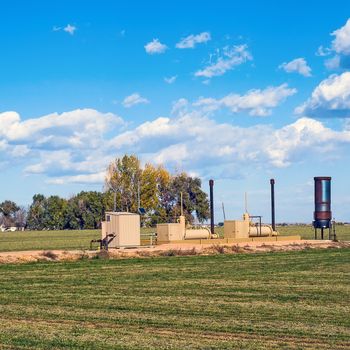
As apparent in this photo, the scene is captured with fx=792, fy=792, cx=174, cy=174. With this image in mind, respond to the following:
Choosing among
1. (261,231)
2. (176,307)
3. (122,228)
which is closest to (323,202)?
(261,231)

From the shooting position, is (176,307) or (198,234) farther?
(198,234)

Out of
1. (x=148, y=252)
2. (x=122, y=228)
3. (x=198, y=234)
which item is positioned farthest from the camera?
(x=198, y=234)

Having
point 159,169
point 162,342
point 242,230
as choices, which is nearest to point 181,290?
point 162,342

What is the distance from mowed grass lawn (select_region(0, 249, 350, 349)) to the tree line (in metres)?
19.7

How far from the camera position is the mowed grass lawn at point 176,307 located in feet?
44.0

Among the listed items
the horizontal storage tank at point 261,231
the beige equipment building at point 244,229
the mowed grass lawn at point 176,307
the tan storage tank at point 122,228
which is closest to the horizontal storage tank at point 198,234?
the beige equipment building at point 244,229

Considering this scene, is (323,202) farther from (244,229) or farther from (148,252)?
(148,252)

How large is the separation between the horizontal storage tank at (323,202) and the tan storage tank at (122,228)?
596 inches

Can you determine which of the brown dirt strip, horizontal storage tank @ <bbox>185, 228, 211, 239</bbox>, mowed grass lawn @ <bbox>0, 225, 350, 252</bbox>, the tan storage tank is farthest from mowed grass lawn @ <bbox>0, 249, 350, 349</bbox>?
mowed grass lawn @ <bbox>0, 225, 350, 252</bbox>

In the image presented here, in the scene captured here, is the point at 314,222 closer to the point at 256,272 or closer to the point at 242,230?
the point at 242,230

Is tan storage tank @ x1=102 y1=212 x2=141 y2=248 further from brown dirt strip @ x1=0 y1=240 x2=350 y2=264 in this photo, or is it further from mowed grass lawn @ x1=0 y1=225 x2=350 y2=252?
mowed grass lawn @ x1=0 y1=225 x2=350 y2=252

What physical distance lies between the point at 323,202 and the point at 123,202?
31.0 meters

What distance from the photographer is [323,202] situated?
173 feet

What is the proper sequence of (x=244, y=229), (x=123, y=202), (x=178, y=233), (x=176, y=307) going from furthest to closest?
1. (x=123, y=202)
2. (x=244, y=229)
3. (x=178, y=233)
4. (x=176, y=307)
